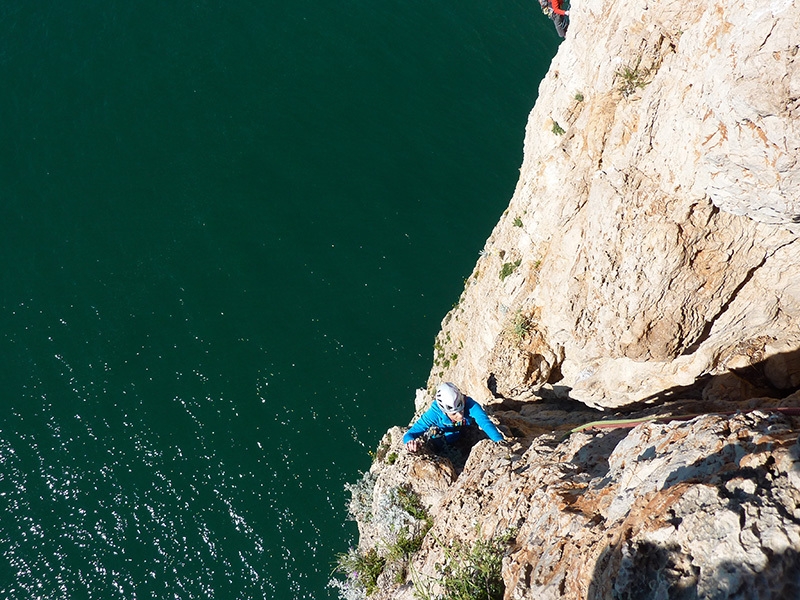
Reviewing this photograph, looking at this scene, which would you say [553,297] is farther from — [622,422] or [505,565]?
[505,565]

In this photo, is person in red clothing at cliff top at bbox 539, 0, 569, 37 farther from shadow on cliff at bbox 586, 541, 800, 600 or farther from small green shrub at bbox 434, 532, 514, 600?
shadow on cliff at bbox 586, 541, 800, 600

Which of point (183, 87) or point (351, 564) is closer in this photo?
point (351, 564)

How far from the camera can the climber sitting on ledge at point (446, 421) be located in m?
11.9

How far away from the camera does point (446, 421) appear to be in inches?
505

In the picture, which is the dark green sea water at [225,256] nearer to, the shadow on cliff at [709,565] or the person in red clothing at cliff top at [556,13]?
the person in red clothing at cliff top at [556,13]

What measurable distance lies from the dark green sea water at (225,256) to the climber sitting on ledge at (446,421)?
8736 mm

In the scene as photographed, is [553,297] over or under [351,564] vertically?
over

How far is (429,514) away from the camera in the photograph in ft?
37.8

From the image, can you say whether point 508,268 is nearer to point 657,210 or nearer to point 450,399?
point 450,399

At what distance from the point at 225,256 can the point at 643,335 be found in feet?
56.5

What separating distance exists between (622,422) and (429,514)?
13.0 feet

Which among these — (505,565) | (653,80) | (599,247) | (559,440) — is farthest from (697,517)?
(653,80)

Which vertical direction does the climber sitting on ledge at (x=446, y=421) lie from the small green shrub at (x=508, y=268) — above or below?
below

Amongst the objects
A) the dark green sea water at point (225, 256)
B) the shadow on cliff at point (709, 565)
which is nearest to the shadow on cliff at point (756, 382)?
the shadow on cliff at point (709, 565)
